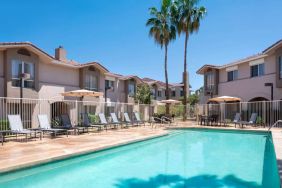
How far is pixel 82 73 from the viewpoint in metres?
26.8

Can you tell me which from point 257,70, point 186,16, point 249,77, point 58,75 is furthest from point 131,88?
point 257,70

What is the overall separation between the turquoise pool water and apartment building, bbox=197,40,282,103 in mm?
13020

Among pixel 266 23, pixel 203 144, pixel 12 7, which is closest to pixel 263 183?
pixel 203 144

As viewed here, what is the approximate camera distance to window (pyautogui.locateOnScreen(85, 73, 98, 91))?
1087 inches

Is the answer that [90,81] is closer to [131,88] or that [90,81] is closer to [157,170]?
[131,88]

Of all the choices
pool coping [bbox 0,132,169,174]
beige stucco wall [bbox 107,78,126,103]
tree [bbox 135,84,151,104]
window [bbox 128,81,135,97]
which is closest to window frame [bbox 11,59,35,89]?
pool coping [bbox 0,132,169,174]

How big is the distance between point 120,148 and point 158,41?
20.8 meters

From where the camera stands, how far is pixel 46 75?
23594mm

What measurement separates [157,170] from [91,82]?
19.7 metres

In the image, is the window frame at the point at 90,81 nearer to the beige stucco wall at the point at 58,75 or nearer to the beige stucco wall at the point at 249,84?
the beige stucco wall at the point at 58,75

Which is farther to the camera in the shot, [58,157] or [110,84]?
[110,84]

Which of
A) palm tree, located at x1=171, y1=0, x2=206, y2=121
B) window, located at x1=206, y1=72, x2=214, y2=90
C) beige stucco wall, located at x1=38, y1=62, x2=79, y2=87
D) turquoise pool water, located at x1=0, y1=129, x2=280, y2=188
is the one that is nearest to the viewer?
turquoise pool water, located at x1=0, y1=129, x2=280, y2=188

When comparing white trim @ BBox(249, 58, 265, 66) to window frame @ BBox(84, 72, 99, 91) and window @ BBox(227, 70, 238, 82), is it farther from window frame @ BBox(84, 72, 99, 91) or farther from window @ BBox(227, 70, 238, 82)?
window frame @ BBox(84, 72, 99, 91)

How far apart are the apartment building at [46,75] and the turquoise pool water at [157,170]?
9.54m
